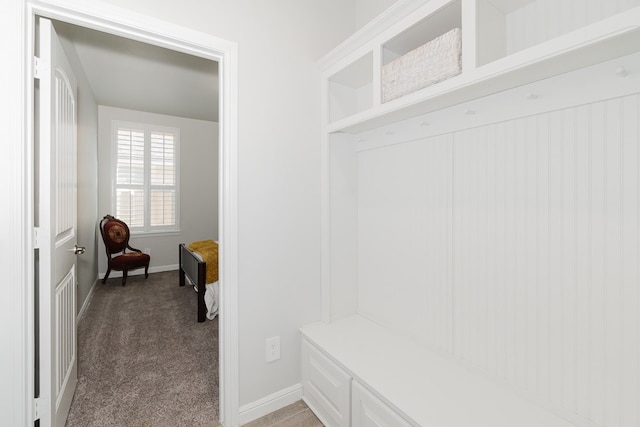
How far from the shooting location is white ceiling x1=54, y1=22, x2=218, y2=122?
8.70ft

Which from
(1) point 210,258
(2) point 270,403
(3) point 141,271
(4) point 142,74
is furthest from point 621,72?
(3) point 141,271

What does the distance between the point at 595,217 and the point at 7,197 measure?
2.15m

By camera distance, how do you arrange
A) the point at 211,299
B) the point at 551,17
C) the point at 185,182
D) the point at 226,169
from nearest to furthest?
the point at 551,17 → the point at 226,169 → the point at 211,299 → the point at 185,182

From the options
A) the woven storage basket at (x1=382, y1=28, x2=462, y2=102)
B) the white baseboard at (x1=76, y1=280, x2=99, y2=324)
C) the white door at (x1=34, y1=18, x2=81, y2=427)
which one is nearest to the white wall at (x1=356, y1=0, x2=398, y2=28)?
the woven storage basket at (x1=382, y1=28, x2=462, y2=102)

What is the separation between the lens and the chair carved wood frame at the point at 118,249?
4.11m

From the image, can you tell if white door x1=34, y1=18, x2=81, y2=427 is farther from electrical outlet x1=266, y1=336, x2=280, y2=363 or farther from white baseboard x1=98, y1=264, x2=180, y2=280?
white baseboard x1=98, y1=264, x2=180, y2=280

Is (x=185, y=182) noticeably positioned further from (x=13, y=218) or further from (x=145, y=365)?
(x=13, y=218)

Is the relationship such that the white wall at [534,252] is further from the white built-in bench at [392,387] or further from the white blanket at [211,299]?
the white blanket at [211,299]

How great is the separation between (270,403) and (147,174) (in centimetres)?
444

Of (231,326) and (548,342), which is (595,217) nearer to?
(548,342)

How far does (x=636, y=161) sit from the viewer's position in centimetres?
92

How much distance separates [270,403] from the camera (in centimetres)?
173

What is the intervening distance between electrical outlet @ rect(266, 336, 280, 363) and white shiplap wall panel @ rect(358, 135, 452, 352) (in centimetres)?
61

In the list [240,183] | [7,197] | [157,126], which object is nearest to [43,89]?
[7,197]
